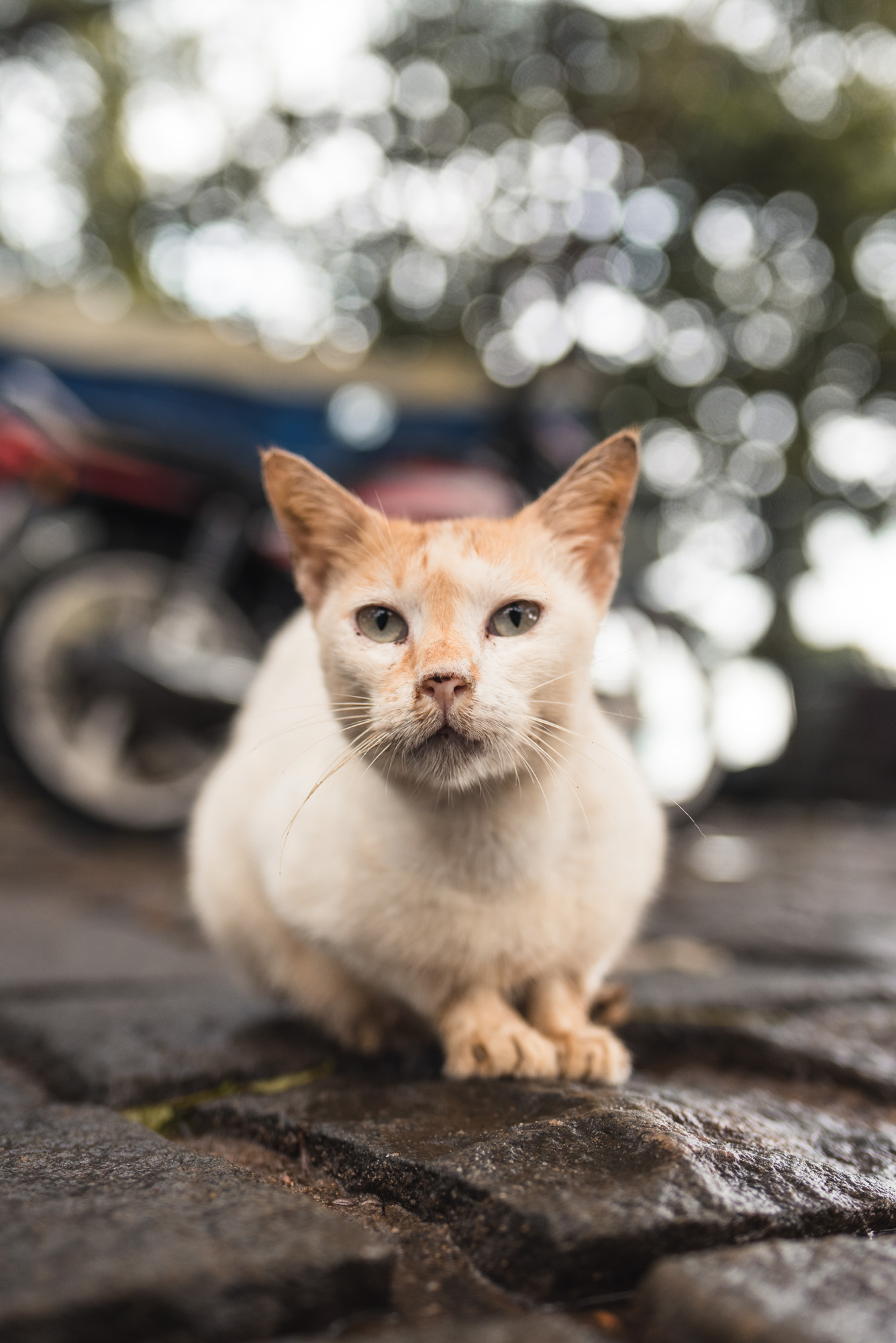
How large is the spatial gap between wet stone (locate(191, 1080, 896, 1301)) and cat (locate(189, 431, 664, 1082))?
17cm

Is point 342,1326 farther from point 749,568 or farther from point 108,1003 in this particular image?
point 749,568

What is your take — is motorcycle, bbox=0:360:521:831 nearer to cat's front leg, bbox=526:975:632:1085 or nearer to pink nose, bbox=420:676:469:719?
cat's front leg, bbox=526:975:632:1085

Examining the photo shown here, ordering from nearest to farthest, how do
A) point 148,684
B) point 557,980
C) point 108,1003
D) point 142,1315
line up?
1. point 142,1315
2. point 557,980
3. point 108,1003
4. point 148,684

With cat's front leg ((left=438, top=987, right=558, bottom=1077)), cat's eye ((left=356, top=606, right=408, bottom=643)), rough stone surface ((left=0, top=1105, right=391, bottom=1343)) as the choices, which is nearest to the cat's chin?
cat's eye ((left=356, top=606, right=408, bottom=643))

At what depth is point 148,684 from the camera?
366 cm

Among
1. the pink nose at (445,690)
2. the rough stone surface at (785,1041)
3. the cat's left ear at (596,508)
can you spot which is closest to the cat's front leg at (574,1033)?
the rough stone surface at (785,1041)

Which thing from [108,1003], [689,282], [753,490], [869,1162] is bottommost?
[108,1003]

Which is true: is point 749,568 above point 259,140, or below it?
below

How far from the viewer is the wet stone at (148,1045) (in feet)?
4.94

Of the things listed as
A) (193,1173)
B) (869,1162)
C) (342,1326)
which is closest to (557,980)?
(869,1162)

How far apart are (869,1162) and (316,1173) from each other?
25.4 inches

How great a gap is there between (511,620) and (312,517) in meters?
0.39

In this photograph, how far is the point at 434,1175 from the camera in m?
1.06

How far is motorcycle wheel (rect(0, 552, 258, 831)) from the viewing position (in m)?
3.77
